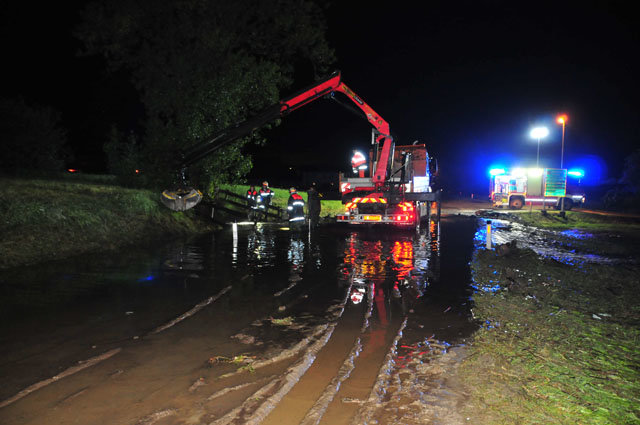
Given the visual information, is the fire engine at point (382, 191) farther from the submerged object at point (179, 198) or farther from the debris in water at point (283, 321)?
the debris in water at point (283, 321)

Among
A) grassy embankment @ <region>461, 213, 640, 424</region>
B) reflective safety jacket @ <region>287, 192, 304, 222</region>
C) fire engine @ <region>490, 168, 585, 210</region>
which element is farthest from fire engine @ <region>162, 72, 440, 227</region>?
fire engine @ <region>490, 168, 585, 210</region>

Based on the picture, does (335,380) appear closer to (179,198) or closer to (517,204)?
(179,198)

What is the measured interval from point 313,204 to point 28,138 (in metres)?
13.9

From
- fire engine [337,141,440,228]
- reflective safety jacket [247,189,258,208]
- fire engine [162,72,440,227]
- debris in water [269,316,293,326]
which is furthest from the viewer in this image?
reflective safety jacket [247,189,258,208]

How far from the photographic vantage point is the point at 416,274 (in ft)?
29.2

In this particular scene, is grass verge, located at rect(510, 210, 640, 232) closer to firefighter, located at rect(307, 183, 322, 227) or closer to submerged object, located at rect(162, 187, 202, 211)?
firefighter, located at rect(307, 183, 322, 227)

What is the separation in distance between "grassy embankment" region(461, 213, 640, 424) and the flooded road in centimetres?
53

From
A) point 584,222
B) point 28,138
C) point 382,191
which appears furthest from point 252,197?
point 584,222

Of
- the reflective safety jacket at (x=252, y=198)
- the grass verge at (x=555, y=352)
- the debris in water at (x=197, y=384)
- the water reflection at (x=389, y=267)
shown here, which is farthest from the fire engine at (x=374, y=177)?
the debris in water at (x=197, y=384)

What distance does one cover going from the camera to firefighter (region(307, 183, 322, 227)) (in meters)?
17.7

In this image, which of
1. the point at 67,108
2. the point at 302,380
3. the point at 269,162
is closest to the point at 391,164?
the point at 302,380

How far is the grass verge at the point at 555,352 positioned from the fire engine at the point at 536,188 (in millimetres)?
24431

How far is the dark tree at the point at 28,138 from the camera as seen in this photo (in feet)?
64.5

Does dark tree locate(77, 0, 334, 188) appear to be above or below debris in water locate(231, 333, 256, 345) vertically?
above
